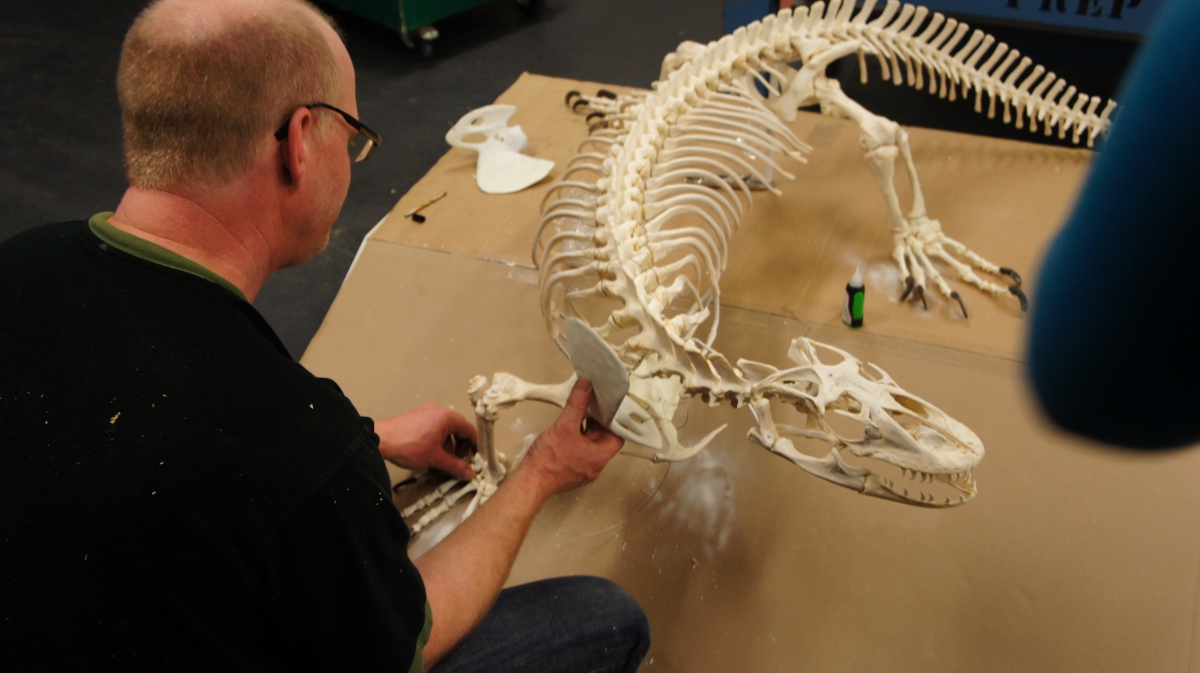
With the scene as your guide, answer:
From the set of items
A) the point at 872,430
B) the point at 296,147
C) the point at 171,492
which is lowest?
the point at 872,430

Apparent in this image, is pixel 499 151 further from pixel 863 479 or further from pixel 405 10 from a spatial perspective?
pixel 863 479

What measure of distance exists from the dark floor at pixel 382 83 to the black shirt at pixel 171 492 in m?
2.29

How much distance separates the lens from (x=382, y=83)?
5.47 meters

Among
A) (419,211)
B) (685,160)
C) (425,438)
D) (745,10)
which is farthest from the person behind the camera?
(745,10)

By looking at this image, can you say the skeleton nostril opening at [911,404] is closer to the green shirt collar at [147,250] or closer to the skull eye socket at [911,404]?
the skull eye socket at [911,404]

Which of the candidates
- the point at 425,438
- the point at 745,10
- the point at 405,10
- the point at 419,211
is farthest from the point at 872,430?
the point at 405,10

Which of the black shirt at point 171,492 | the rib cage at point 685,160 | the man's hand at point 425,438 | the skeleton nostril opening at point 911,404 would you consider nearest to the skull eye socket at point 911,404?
the skeleton nostril opening at point 911,404

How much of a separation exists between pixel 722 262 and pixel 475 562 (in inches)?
60.9

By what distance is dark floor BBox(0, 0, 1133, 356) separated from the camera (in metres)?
4.31

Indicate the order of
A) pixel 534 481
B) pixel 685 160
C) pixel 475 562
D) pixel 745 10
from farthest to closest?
pixel 745 10
pixel 685 160
pixel 534 481
pixel 475 562

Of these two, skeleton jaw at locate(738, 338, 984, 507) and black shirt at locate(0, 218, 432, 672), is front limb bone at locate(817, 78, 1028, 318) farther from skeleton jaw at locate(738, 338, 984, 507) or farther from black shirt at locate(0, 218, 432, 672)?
black shirt at locate(0, 218, 432, 672)

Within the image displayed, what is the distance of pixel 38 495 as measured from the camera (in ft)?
3.92

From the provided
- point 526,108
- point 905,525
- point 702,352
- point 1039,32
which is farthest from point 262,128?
point 1039,32

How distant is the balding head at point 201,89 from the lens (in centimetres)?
148
